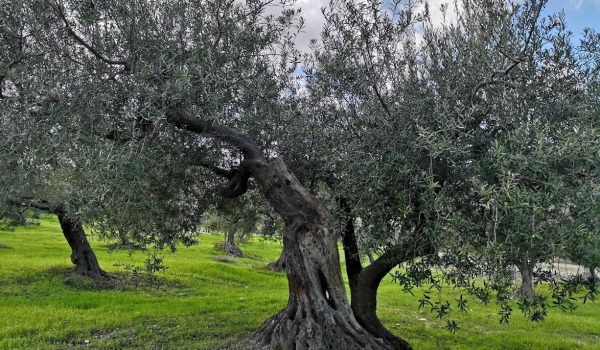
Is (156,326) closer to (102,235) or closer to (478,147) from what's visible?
(102,235)

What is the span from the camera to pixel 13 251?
118 ft

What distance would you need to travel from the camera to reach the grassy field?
12.0 m

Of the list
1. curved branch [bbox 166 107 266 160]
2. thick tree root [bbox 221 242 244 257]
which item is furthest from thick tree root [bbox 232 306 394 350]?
thick tree root [bbox 221 242 244 257]

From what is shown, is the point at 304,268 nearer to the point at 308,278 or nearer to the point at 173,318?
the point at 308,278

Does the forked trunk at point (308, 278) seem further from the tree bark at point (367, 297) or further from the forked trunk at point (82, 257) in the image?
the forked trunk at point (82, 257)

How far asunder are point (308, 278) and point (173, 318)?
7.55m

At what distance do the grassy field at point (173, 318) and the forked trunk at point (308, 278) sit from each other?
9.70 ft

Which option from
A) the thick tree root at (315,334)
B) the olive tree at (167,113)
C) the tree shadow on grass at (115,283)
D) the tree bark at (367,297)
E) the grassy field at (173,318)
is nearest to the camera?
the olive tree at (167,113)

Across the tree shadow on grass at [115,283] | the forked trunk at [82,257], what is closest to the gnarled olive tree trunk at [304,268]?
the tree shadow on grass at [115,283]

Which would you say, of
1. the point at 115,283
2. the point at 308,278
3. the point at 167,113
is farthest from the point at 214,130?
the point at 115,283

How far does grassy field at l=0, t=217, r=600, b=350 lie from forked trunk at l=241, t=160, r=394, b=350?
2958 mm

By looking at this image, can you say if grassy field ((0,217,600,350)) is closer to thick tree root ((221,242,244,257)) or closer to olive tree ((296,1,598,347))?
olive tree ((296,1,598,347))

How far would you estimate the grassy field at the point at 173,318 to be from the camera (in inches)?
473

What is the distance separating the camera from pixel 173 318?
14812mm
